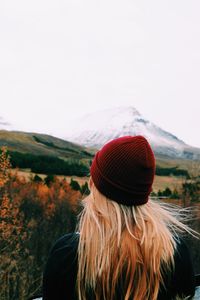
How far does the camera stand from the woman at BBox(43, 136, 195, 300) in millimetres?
1740

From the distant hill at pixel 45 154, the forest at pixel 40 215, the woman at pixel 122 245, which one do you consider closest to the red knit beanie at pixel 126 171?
the woman at pixel 122 245

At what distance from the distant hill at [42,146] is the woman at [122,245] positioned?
93.1m

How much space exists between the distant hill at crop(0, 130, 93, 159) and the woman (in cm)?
9305

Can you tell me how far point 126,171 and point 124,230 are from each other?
9.0 inches

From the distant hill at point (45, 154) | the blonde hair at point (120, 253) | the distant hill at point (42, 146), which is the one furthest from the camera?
the distant hill at point (42, 146)

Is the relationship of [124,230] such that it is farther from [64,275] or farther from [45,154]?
[45,154]

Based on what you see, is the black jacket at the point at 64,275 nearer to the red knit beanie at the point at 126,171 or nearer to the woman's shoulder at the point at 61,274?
the woman's shoulder at the point at 61,274

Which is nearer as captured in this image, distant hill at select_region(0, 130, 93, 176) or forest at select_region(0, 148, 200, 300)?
forest at select_region(0, 148, 200, 300)

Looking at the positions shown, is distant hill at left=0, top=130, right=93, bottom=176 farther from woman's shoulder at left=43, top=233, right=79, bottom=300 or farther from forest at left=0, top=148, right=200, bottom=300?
woman's shoulder at left=43, top=233, right=79, bottom=300

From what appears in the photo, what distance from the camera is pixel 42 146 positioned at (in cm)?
11625

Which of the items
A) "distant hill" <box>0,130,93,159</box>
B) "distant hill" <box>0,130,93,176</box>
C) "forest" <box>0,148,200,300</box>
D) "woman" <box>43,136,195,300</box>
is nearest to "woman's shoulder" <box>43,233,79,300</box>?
"woman" <box>43,136,195,300</box>

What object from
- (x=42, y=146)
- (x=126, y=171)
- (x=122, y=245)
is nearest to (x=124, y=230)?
(x=122, y=245)

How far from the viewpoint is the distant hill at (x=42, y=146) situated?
102494mm

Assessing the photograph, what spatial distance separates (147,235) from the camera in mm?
1776
